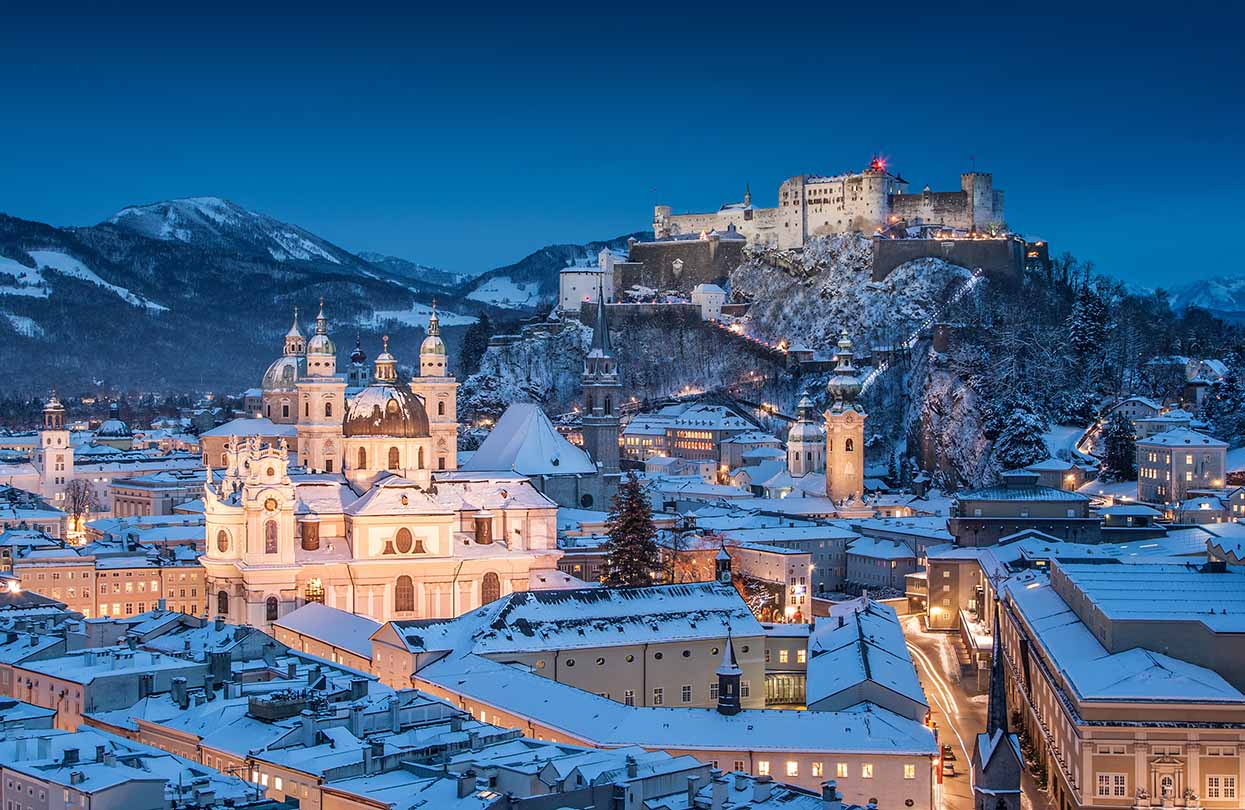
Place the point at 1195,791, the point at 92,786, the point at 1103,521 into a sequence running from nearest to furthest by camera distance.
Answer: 1. the point at 92,786
2. the point at 1195,791
3. the point at 1103,521

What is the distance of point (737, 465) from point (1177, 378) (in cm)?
2719

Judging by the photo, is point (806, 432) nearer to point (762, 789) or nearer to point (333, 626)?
point (333, 626)

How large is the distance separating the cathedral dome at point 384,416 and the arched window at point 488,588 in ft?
24.6

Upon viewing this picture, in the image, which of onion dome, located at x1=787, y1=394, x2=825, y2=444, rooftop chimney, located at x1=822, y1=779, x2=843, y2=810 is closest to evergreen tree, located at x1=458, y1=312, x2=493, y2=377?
onion dome, located at x1=787, y1=394, x2=825, y2=444

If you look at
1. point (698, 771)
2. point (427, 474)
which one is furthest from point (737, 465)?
point (698, 771)

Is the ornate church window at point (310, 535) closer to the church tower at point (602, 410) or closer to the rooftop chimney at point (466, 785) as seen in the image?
the church tower at point (602, 410)

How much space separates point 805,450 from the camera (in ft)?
332

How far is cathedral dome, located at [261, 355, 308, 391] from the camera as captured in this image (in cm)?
9131

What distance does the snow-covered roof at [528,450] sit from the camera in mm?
81125

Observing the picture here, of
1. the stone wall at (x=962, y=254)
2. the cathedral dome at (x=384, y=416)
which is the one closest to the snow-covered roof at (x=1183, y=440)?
A: the stone wall at (x=962, y=254)

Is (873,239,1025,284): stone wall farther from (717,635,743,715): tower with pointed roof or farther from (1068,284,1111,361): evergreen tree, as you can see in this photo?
(717,635,743,715): tower with pointed roof

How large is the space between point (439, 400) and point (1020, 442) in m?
33.3

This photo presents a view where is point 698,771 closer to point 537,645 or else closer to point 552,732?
point 552,732

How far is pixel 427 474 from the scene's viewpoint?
232 feet
